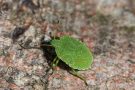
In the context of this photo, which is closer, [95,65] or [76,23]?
[95,65]

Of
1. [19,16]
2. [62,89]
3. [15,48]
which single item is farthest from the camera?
[19,16]

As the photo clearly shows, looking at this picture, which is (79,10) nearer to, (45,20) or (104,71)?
(45,20)

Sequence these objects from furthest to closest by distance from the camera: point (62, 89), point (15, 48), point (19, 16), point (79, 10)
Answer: point (79, 10) < point (19, 16) < point (15, 48) < point (62, 89)

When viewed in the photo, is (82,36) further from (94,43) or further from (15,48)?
(15,48)

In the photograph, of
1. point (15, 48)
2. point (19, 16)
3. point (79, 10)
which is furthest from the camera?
point (79, 10)

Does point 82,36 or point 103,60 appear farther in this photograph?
point 82,36

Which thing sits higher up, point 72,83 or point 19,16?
point 19,16

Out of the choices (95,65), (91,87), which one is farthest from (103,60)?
(91,87)

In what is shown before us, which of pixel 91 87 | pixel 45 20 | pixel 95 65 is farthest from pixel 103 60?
pixel 45 20

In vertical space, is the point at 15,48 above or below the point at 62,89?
above
